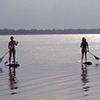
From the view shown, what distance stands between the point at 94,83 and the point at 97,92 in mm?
2040

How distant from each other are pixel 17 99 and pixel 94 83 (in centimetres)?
410

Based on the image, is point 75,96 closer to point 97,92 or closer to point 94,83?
point 97,92

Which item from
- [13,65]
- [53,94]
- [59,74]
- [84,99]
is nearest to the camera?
[84,99]

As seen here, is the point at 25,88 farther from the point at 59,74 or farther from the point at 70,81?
the point at 59,74

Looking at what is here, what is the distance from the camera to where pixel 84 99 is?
11.2 meters

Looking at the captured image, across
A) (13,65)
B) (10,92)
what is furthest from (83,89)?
(13,65)

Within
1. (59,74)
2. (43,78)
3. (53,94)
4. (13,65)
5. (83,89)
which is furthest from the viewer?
(13,65)

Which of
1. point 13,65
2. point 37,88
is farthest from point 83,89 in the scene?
point 13,65

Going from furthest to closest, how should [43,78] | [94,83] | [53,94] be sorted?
1. [43,78]
2. [94,83]
3. [53,94]

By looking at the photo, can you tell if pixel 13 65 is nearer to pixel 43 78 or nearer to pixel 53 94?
pixel 43 78

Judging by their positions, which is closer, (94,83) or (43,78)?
(94,83)

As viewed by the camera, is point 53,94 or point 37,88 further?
point 37,88

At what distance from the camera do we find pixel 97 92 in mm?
12391

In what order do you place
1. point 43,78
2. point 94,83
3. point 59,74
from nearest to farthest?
point 94,83
point 43,78
point 59,74
